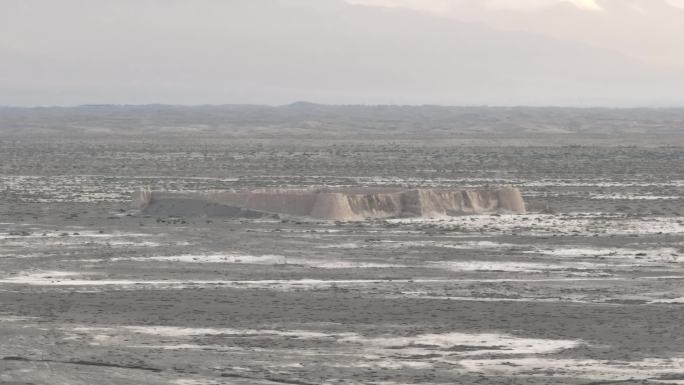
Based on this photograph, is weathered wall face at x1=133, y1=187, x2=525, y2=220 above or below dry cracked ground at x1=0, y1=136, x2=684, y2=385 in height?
above

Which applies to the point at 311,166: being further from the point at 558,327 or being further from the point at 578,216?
the point at 558,327

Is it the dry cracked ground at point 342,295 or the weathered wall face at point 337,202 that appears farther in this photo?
the weathered wall face at point 337,202

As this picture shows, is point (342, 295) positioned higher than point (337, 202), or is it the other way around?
point (337, 202)

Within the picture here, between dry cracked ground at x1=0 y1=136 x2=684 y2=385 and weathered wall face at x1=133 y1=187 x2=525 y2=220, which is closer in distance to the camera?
dry cracked ground at x1=0 y1=136 x2=684 y2=385

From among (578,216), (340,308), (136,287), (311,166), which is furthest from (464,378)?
(311,166)
